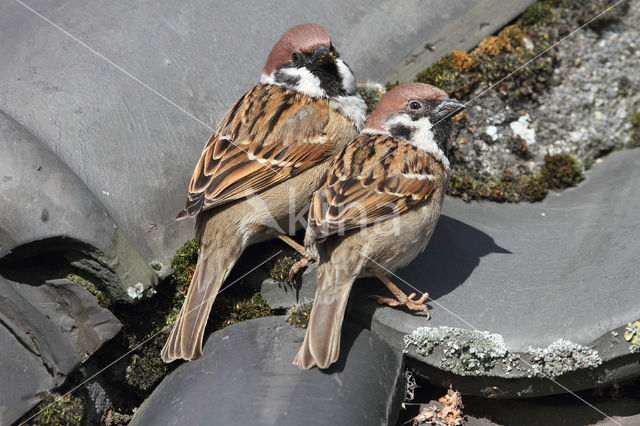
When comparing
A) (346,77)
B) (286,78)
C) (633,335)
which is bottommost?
(633,335)

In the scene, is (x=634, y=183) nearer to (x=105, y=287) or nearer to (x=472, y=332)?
(x=472, y=332)

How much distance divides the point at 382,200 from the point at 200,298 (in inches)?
38.4

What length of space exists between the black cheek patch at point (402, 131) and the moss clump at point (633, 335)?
59.1 inches

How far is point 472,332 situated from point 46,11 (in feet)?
8.06

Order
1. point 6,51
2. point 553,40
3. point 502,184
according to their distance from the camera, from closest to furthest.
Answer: point 6,51 < point 502,184 < point 553,40

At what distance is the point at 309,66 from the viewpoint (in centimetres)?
372

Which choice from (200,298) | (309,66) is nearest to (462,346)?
(200,298)

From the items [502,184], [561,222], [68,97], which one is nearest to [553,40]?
[502,184]

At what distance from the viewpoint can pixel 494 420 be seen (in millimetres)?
2959

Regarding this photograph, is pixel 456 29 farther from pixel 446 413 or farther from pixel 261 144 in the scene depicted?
pixel 446 413

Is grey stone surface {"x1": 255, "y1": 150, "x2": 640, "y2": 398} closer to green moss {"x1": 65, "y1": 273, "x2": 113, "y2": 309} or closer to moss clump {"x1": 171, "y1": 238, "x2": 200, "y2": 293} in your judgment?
moss clump {"x1": 171, "y1": 238, "x2": 200, "y2": 293}

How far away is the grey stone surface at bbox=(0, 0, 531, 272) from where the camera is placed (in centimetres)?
278

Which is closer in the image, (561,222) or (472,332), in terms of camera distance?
(472,332)

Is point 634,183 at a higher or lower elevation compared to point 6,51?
lower
